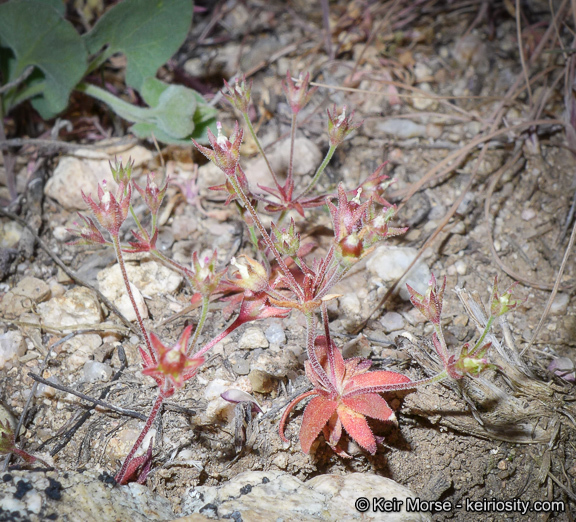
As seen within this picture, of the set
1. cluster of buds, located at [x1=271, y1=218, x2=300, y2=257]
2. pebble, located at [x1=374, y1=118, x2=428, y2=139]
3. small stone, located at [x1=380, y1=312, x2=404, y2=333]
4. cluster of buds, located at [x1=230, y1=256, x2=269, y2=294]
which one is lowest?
small stone, located at [x1=380, y1=312, x2=404, y2=333]

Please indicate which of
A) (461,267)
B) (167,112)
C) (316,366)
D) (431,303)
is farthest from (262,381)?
(167,112)

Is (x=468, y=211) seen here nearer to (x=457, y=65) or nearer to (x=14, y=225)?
(x=457, y=65)

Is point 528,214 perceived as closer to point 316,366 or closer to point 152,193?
point 316,366

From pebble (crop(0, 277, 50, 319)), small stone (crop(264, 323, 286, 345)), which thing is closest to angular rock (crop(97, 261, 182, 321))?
pebble (crop(0, 277, 50, 319))

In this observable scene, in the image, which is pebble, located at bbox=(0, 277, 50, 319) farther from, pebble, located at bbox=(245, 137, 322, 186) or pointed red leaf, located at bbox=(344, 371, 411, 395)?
pointed red leaf, located at bbox=(344, 371, 411, 395)

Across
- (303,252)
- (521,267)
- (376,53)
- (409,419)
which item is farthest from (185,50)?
(409,419)

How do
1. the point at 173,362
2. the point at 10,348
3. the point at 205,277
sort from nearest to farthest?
the point at 173,362 → the point at 205,277 → the point at 10,348
